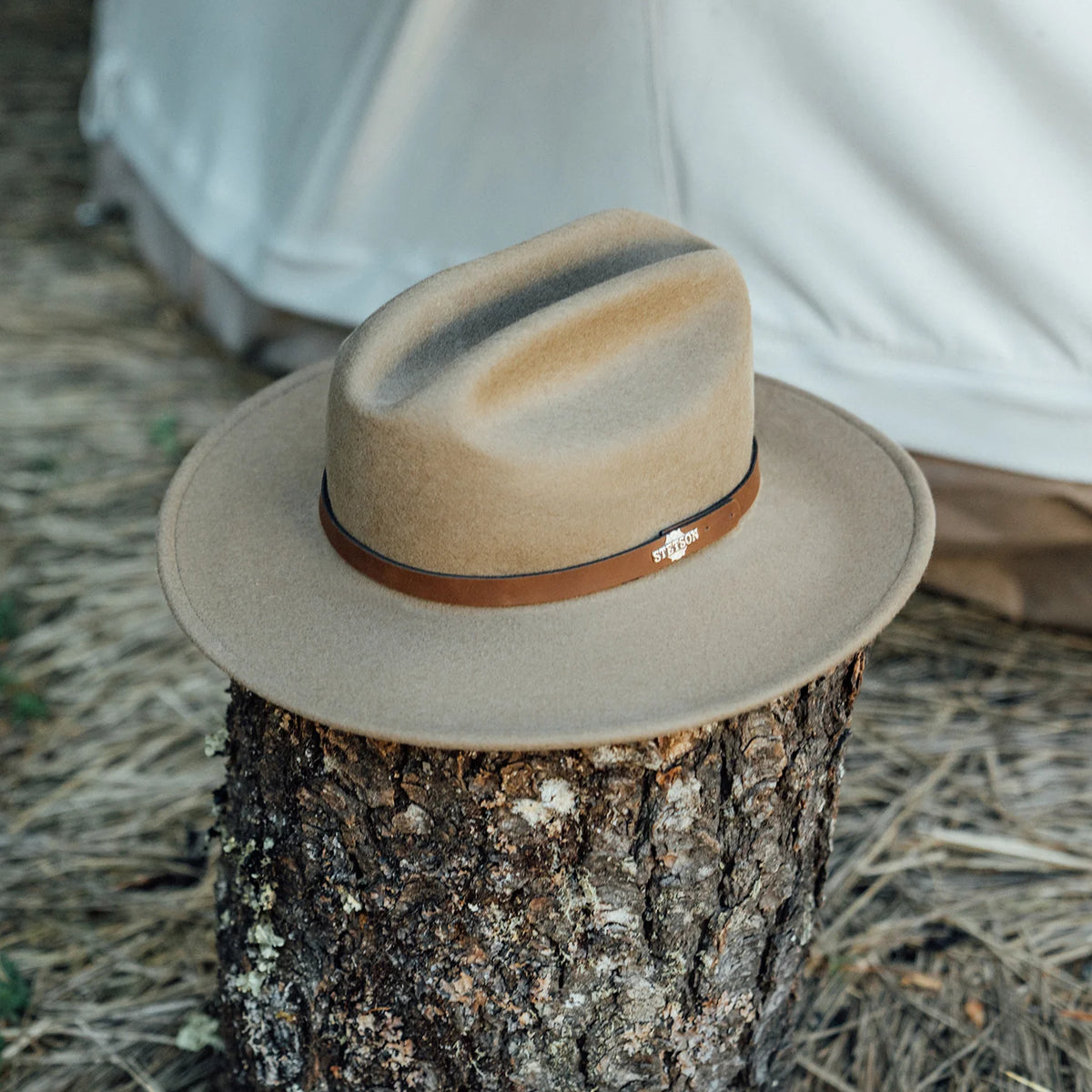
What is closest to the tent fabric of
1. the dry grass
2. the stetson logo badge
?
the dry grass

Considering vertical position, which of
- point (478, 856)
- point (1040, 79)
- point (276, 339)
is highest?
point (1040, 79)

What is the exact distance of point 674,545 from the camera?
3.65 feet

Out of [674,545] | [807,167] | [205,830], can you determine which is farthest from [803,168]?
[205,830]

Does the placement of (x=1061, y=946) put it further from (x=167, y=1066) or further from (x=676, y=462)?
(x=167, y=1066)

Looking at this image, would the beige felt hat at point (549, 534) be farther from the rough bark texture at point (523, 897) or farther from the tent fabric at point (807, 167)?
the tent fabric at point (807, 167)

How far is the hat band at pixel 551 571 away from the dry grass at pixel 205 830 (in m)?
0.80

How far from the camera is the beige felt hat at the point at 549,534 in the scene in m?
1.02

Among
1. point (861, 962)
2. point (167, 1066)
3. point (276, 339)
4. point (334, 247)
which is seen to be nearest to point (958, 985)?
point (861, 962)

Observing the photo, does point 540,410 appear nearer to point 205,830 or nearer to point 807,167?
point 807,167

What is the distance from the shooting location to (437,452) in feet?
3.37

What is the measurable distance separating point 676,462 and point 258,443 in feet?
1.61

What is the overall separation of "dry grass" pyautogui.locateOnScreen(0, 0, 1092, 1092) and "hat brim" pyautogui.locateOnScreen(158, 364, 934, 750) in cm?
75

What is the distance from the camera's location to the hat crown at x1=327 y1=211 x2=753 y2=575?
1033 mm

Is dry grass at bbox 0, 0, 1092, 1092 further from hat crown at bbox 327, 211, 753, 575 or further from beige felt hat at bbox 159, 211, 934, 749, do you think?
hat crown at bbox 327, 211, 753, 575
